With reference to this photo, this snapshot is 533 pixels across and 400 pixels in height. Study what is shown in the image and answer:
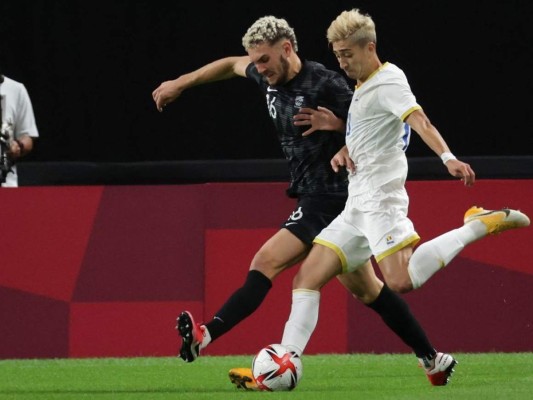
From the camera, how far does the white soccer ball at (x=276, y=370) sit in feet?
23.8

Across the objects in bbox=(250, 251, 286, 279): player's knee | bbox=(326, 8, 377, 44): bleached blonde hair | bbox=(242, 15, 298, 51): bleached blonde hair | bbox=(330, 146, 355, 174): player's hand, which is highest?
bbox=(326, 8, 377, 44): bleached blonde hair

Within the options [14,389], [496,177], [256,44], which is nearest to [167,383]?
[14,389]

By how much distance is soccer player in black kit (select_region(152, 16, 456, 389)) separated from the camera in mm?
7688

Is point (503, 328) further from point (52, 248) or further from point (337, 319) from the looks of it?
point (52, 248)

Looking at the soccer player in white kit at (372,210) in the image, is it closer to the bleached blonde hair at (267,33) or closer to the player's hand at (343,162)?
the player's hand at (343,162)

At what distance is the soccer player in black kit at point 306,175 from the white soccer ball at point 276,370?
0.36 m

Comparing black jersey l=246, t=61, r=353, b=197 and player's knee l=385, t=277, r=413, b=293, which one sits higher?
black jersey l=246, t=61, r=353, b=197

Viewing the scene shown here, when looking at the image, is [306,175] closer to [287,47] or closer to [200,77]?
[287,47]

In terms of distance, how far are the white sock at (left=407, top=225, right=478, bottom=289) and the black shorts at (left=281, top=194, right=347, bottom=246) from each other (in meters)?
0.61

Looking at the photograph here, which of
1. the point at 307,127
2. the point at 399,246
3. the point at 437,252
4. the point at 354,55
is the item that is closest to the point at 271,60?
the point at 307,127

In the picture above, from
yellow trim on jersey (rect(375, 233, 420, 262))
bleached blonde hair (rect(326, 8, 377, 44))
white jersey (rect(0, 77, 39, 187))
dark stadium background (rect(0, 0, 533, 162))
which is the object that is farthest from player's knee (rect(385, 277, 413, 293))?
dark stadium background (rect(0, 0, 533, 162))

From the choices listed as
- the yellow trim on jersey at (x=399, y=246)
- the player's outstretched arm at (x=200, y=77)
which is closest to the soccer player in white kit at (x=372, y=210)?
the yellow trim on jersey at (x=399, y=246)

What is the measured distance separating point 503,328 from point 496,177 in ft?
4.95

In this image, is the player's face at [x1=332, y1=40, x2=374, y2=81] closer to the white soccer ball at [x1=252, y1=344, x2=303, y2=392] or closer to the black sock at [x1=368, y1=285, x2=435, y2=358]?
the black sock at [x1=368, y1=285, x2=435, y2=358]
